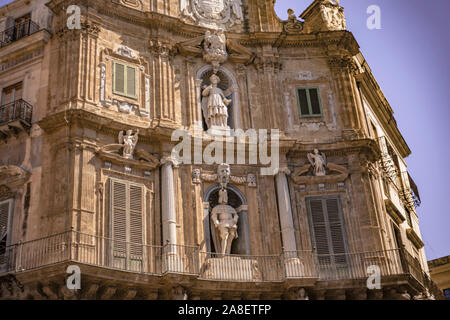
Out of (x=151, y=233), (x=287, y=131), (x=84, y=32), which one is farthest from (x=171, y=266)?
(x=84, y=32)

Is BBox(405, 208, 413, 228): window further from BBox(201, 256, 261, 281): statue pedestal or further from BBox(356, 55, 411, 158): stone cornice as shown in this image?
BBox(201, 256, 261, 281): statue pedestal

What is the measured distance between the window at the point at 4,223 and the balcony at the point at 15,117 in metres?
2.28

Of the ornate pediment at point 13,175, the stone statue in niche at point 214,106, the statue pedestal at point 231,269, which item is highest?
the stone statue in niche at point 214,106

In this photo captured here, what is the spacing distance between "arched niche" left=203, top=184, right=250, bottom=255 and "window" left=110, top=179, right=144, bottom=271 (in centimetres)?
208

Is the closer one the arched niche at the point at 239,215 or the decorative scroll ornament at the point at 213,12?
the arched niche at the point at 239,215

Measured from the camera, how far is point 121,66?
21.5 metres

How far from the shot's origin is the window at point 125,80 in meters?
21.1

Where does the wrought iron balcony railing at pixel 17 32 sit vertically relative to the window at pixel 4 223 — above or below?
above

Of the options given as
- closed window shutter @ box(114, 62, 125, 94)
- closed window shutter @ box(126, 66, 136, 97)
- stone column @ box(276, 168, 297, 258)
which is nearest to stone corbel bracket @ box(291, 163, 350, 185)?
stone column @ box(276, 168, 297, 258)

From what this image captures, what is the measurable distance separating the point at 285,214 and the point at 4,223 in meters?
8.42

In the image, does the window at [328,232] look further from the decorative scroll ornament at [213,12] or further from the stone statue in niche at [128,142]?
the decorative scroll ornament at [213,12]

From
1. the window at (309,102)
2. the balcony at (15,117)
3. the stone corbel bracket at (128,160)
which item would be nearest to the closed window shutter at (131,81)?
the stone corbel bracket at (128,160)

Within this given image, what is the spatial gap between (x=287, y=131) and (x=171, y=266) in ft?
22.3

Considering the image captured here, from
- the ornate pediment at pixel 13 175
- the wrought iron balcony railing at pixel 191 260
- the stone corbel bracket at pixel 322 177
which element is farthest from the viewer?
the stone corbel bracket at pixel 322 177
